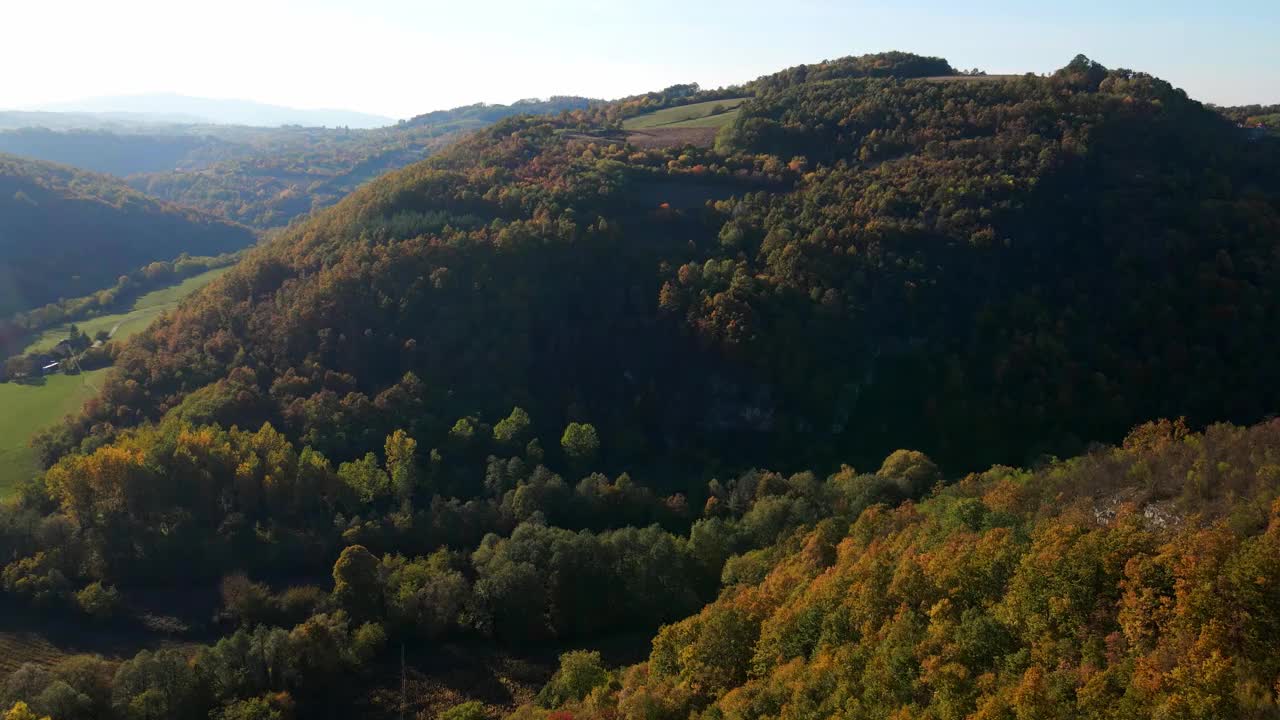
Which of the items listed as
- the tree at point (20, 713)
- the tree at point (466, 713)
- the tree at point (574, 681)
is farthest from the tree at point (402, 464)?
the tree at point (20, 713)

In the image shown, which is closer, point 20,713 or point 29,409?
point 20,713

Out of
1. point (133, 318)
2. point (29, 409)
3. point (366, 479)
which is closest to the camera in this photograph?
point (366, 479)

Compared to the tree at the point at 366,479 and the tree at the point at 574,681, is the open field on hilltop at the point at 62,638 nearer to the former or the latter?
the tree at the point at 366,479

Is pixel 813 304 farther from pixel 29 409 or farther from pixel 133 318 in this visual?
pixel 133 318

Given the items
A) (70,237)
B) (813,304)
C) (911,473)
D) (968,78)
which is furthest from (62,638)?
(70,237)

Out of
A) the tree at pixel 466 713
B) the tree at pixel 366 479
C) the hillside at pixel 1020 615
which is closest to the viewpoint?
the hillside at pixel 1020 615

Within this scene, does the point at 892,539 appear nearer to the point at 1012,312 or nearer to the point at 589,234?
the point at 1012,312

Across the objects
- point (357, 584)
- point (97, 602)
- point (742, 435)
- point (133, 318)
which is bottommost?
point (97, 602)

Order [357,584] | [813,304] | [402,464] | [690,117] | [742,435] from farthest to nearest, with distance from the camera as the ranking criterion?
[690,117], [813,304], [742,435], [402,464], [357,584]
